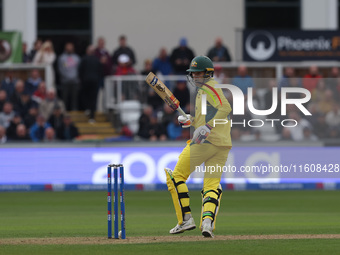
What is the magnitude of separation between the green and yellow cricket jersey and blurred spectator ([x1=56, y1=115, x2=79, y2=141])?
482 inches

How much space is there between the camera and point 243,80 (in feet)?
79.3

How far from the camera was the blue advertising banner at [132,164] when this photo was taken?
22.1 meters

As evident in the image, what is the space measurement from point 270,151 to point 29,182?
19.0ft

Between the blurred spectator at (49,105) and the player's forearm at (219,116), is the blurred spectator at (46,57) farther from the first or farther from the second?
the player's forearm at (219,116)

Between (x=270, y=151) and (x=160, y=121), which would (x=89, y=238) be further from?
(x=160, y=121)

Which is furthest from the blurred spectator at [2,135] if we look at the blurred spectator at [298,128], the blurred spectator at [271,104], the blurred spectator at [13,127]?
the blurred spectator at [298,128]

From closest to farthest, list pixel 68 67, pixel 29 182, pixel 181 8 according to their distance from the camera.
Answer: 1. pixel 29 182
2. pixel 68 67
3. pixel 181 8

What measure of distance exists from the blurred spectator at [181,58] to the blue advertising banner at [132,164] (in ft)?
15.8

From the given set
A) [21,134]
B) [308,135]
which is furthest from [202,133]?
[21,134]

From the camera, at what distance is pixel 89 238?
1299cm

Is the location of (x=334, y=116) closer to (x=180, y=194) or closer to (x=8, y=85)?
(x=8, y=85)

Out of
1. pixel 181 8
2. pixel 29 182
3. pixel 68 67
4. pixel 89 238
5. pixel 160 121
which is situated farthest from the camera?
pixel 181 8

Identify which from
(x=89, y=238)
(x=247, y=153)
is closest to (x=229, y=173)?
(x=247, y=153)

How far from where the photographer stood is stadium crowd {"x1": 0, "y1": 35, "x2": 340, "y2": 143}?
23312 mm
